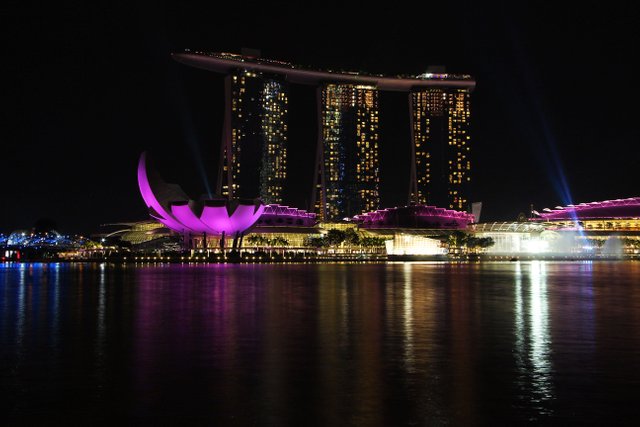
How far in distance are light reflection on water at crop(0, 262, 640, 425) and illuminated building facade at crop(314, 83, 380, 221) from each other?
4264 inches

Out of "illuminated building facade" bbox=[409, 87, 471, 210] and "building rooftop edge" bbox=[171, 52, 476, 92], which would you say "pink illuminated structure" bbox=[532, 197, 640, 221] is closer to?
"illuminated building facade" bbox=[409, 87, 471, 210]

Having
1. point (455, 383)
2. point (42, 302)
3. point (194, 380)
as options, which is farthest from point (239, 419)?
point (42, 302)

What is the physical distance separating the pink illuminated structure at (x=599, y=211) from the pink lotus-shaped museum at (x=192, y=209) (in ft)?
201

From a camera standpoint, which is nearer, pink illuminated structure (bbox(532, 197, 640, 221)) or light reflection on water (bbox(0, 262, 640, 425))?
light reflection on water (bbox(0, 262, 640, 425))

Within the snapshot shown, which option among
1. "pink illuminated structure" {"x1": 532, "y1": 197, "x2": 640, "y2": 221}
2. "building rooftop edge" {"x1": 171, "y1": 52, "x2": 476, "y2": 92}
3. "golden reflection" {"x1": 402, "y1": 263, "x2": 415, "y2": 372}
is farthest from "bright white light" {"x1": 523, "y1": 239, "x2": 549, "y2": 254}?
"golden reflection" {"x1": 402, "y1": 263, "x2": 415, "y2": 372}

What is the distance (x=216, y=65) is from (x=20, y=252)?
1782 inches

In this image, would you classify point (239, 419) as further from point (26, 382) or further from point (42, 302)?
point (42, 302)

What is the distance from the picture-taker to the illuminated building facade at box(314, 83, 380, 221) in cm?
13638

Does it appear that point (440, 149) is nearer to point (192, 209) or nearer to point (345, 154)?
point (345, 154)

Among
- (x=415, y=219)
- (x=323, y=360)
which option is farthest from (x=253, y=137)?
(x=323, y=360)

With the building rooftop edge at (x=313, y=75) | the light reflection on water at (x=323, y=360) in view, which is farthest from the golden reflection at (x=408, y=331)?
the building rooftop edge at (x=313, y=75)

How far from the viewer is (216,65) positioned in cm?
12794

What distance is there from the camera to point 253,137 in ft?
423

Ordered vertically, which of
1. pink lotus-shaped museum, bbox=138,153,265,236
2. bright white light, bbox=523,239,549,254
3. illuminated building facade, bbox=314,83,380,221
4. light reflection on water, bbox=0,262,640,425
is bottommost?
light reflection on water, bbox=0,262,640,425
